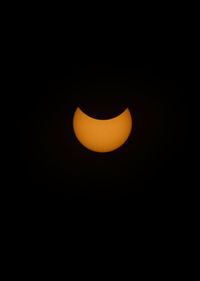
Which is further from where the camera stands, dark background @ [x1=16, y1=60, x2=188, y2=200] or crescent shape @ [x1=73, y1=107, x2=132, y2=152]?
crescent shape @ [x1=73, y1=107, x2=132, y2=152]

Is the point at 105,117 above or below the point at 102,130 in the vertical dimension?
below

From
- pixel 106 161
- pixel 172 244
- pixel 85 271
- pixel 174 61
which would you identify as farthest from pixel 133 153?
pixel 85 271

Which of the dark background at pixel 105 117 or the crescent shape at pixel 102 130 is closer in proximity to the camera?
the dark background at pixel 105 117

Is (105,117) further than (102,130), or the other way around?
(102,130)
